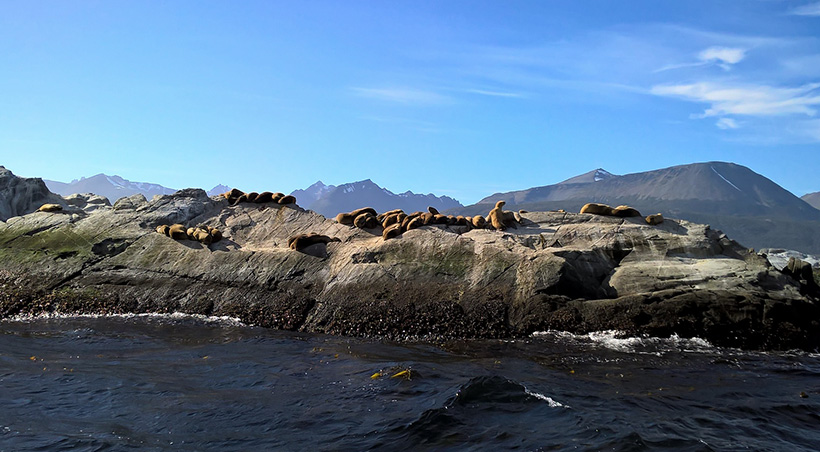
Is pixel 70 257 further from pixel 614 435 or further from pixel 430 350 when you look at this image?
pixel 614 435

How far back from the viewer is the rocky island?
503 inches

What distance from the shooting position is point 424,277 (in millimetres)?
14383

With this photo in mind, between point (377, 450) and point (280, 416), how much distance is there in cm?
186

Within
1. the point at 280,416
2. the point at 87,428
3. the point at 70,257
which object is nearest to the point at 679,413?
the point at 280,416

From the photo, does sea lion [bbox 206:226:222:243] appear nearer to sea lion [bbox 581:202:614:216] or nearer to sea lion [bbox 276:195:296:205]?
sea lion [bbox 276:195:296:205]

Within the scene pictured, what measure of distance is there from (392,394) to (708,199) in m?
134

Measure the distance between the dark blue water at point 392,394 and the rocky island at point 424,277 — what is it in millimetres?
770

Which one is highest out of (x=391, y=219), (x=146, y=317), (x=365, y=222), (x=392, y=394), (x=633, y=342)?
(x=391, y=219)

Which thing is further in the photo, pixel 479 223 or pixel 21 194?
pixel 21 194

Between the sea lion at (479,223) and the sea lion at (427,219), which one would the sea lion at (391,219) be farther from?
the sea lion at (479,223)

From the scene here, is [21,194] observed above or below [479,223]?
above

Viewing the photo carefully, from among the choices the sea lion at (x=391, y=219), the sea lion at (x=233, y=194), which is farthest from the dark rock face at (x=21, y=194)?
the sea lion at (x=391, y=219)

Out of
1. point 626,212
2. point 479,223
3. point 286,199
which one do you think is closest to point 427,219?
point 479,223

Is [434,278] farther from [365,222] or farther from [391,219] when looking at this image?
[365,222]
